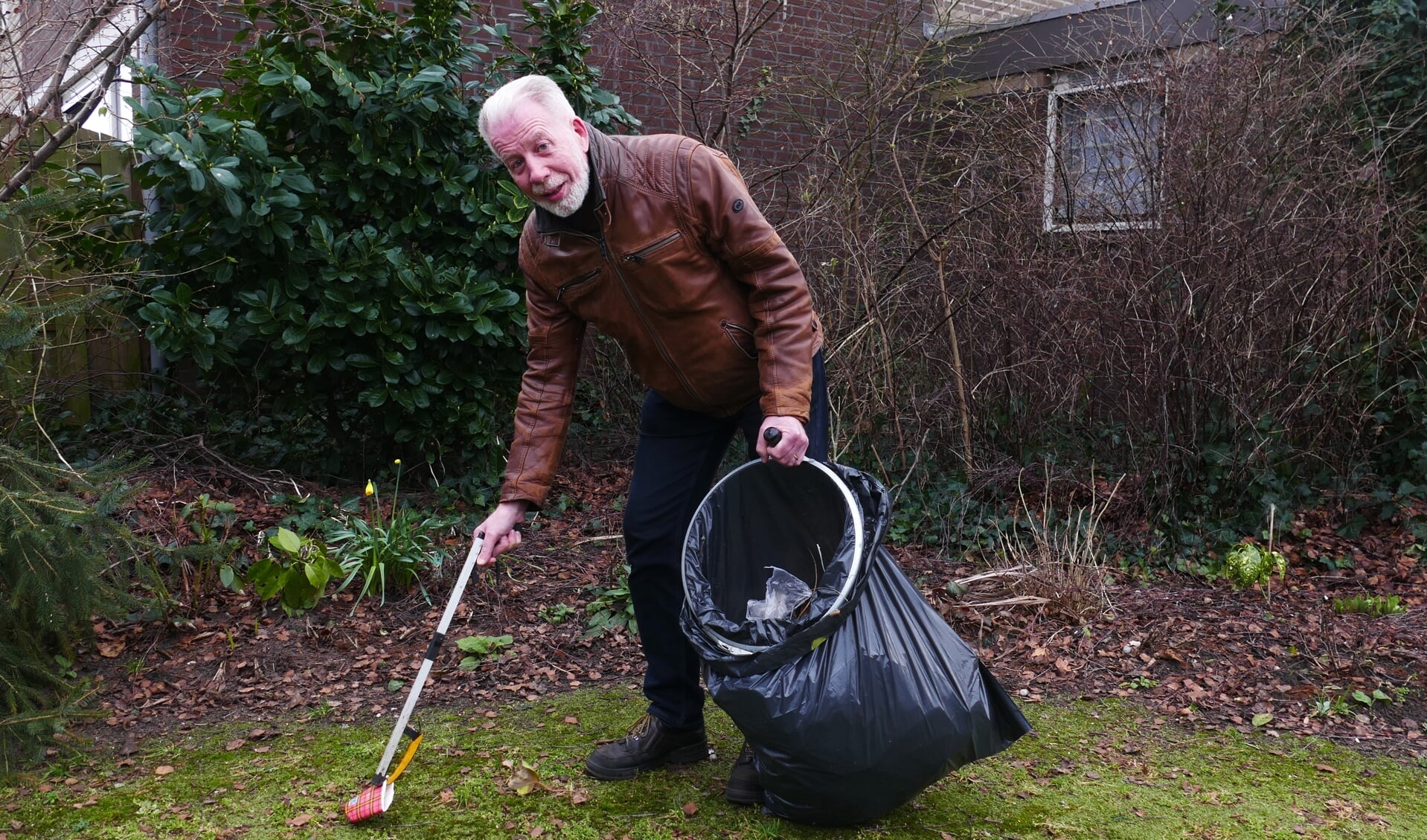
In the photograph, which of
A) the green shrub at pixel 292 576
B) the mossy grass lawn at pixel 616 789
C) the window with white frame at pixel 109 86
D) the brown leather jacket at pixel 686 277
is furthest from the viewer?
the window with white frame at pixel 109 86

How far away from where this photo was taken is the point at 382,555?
4.41m

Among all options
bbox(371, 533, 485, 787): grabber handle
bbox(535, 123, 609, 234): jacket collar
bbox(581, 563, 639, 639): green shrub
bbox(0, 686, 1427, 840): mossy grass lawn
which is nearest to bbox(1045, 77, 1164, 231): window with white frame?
bbox(0, 686, 1427, 840): mossy grass lawn

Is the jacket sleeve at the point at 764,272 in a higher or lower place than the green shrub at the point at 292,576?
higher

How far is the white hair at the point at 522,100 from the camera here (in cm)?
262

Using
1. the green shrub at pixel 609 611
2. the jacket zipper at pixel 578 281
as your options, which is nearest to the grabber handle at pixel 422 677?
the jacket zipper at pixel 578 281

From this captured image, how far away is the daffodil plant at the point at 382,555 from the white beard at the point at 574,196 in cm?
219

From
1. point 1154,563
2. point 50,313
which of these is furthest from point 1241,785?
point 50,313

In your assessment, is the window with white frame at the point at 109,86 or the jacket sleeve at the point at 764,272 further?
the window with white frame at the point at 109,86

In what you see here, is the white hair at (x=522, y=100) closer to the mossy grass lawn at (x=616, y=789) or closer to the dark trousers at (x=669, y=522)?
the dark trousers at (x=669, y=522)

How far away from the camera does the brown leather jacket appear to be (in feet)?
8.94

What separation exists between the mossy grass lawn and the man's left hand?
970 mm

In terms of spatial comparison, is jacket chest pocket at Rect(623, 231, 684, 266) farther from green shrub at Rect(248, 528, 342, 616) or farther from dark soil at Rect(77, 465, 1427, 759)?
green shrub at Rect(248, 528, 342, 616)

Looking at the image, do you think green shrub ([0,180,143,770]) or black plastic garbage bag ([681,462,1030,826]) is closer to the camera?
black plastic garbage bag ([681,462,1030,826])

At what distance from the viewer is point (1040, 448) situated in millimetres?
5777
